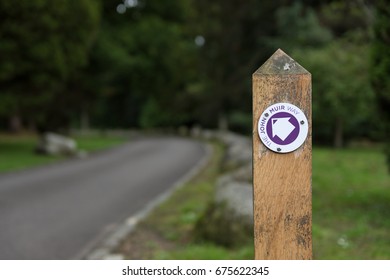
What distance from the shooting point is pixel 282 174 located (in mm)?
2889

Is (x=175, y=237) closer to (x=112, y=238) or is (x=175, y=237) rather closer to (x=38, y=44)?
(x=112, y=238)

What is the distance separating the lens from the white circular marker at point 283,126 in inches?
111

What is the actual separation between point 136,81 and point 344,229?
86.9 ft

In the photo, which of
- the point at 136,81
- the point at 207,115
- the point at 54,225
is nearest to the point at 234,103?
the point at 207,115

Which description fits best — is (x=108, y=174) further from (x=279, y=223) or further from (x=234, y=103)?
(x=234, y=103)

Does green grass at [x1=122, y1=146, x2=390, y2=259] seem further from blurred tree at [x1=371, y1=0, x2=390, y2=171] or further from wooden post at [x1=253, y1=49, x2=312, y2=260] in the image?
wooden post at [x1=253, y1=49, x2=312, y2=260]

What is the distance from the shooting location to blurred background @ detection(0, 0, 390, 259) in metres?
7.27

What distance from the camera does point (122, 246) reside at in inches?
247

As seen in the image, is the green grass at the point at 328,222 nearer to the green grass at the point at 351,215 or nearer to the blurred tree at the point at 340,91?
the green grass at the point at 351,215

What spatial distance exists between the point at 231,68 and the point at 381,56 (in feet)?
71.3

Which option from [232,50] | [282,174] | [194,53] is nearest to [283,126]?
[282,174]

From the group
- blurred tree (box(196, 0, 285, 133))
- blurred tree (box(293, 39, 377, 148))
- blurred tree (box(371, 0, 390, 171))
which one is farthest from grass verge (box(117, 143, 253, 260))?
blurred tree (box(196, 0, 285, 133))

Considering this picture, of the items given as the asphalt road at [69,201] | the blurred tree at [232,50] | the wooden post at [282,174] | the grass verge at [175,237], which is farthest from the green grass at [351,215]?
the blurred tree at [232,50]

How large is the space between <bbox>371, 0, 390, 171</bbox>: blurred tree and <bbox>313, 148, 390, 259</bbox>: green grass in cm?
170
